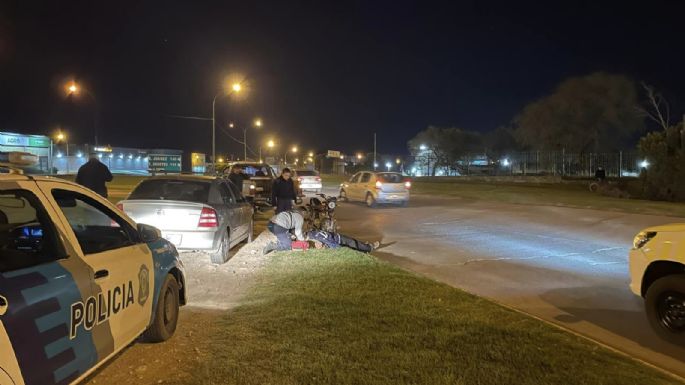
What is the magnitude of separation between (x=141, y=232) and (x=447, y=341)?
3.05m

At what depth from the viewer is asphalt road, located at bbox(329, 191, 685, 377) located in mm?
6633

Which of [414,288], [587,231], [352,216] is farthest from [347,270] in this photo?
[352,216]

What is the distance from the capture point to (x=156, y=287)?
5.06m

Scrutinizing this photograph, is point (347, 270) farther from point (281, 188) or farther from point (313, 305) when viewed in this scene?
point (281, 188)

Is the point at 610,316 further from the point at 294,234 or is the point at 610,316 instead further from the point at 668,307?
the point at 294,234

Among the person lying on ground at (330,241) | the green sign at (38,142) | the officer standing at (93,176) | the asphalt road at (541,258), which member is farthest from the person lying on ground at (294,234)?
the green sign at (38,142)

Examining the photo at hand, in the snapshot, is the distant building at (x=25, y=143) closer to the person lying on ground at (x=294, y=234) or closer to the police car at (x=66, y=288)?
the person lying on ground at (x=294, y=234)

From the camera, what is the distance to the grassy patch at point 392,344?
449 centimetres

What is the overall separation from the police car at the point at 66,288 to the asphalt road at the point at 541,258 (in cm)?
471

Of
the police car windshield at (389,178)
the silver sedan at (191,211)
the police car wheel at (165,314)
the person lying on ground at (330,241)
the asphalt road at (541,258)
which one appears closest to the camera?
the police car wheel at (165,314)

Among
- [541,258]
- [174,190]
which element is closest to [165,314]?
[174,190]

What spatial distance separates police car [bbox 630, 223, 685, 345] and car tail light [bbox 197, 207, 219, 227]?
5995mm

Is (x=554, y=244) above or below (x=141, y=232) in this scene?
below

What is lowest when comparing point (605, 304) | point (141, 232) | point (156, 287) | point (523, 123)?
point (605, 304)
